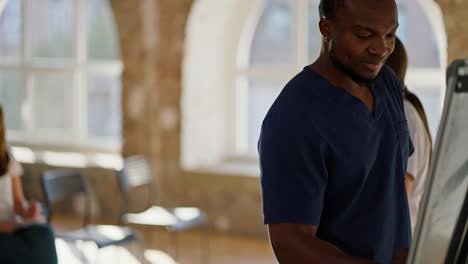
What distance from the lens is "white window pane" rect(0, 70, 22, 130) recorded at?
9008 millimetres

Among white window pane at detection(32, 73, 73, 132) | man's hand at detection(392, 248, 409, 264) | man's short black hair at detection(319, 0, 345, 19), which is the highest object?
man's short black hair at detection(319, 0, 345, 19)

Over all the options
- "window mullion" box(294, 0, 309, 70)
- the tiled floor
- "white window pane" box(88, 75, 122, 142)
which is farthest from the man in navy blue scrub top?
"white window pane" box(88, 75, 122, 142)

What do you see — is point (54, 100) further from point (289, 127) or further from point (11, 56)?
point (289, 127)

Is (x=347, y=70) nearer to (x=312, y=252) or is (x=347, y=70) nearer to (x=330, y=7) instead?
(x=330, y=7)

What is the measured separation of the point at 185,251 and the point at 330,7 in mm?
5056

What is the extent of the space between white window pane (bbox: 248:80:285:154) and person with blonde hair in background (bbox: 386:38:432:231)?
4.63 m

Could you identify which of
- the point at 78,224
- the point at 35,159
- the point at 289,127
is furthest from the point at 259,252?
the point at 289,127

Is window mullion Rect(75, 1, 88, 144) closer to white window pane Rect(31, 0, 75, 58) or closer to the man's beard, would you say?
white window pane Rect(31, 0, 75, 58)

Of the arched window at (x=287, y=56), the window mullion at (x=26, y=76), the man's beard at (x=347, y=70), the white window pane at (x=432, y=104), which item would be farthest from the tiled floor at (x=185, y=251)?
the man's beard at (x=347, y=70)

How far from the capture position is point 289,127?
185 centimetres

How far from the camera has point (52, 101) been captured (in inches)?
350

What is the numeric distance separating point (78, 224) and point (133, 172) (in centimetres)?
176

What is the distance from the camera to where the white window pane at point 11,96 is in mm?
9008

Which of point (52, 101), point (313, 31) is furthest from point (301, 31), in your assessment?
point (52, 101)
